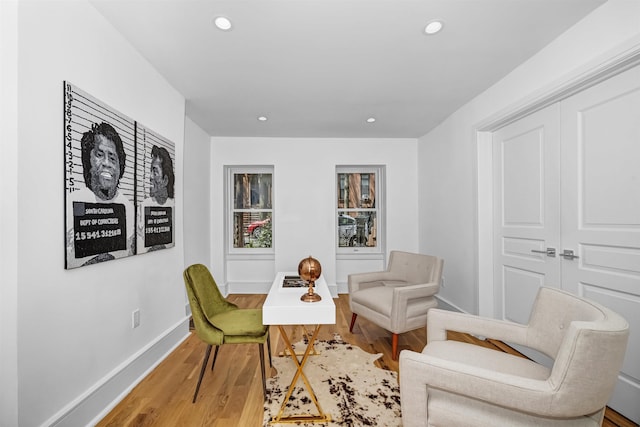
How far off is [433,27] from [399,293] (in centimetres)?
206

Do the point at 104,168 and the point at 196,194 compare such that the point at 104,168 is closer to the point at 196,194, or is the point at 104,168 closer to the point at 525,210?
the point at 196,194

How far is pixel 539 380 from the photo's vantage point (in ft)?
4.40

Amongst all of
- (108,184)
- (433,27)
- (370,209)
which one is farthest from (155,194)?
(370,209)

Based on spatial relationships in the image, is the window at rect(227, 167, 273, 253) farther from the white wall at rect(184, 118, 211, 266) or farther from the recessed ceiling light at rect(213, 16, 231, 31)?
the recessed ceiling light at rect(213, 16, 231, 31)

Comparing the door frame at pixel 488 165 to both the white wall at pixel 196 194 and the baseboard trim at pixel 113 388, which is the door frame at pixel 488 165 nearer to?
the baseboard trim at pixel 113 388

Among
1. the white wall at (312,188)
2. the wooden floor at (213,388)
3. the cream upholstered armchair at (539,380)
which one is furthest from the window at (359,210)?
the cream upholstered armchair at (539,380)

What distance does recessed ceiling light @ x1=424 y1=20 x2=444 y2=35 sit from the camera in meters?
1.92

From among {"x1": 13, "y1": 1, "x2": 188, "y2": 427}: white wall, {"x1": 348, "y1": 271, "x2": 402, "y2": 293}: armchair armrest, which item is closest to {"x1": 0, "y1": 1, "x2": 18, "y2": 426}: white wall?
{"x1": 13, "y1": 1, "x2": 188, "y2": 427}: white wall

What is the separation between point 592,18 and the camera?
73.2 inches

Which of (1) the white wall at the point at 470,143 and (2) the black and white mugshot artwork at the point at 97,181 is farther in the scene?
(1) the white wall at the point at 470,143

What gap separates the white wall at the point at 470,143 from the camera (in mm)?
1795

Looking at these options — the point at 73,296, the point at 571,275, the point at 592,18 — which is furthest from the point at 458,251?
the point at 73,296

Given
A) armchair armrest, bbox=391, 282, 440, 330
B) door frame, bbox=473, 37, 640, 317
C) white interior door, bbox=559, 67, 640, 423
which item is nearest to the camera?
white interior door, bbox=559, 67, 640, 423

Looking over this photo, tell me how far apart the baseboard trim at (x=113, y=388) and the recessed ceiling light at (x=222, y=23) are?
7.73 ft
